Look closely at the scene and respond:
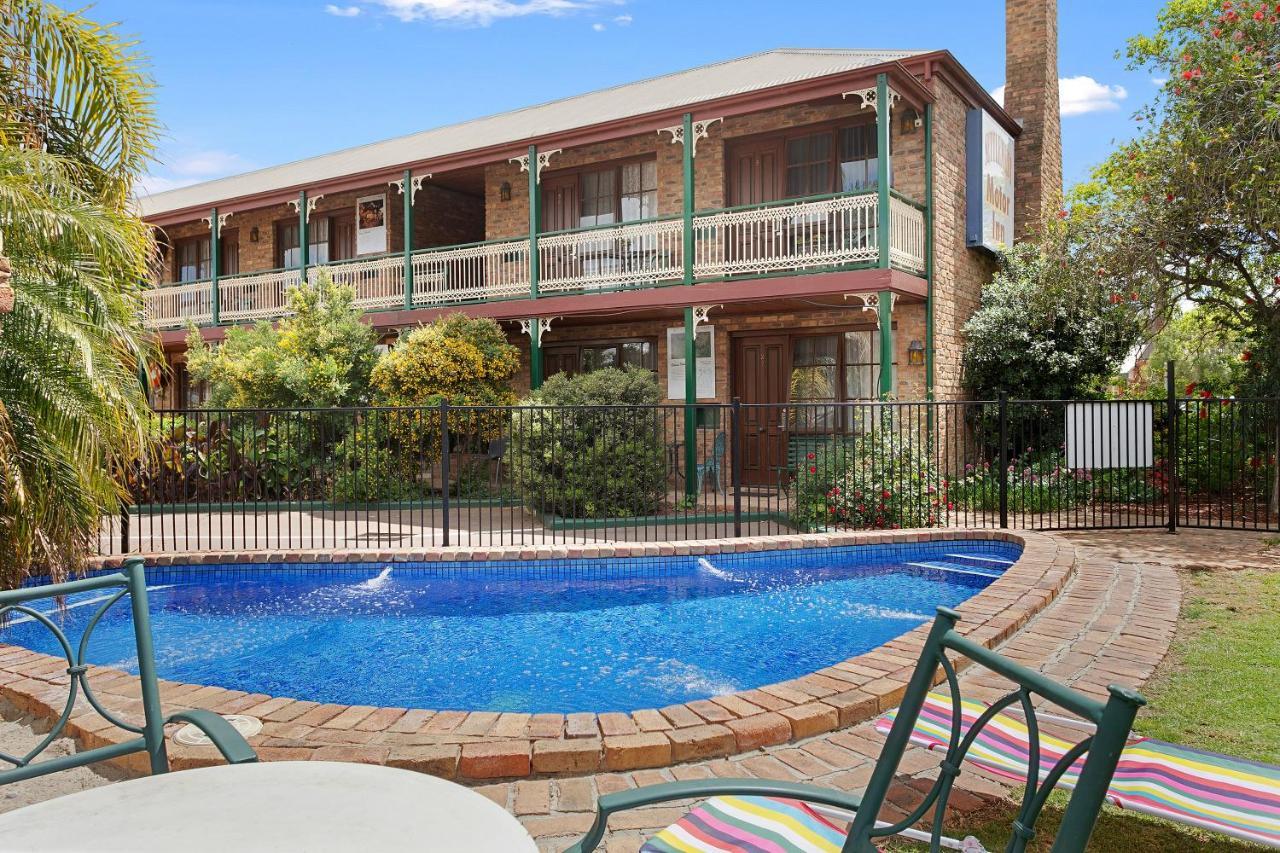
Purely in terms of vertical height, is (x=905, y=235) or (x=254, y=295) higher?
(x=254, y=295)

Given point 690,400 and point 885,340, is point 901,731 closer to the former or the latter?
point 885,340

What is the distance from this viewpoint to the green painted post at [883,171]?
38.3 ft

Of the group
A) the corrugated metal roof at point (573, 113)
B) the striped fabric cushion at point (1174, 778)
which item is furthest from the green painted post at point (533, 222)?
the striped fabric cushion at point (1174, 778)

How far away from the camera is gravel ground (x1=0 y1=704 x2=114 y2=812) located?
10.2 feet

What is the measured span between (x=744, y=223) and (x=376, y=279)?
7671mm

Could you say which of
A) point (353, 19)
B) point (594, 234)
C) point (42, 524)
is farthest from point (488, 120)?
point (42, 524)

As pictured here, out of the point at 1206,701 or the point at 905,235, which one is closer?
the point at 1206,701

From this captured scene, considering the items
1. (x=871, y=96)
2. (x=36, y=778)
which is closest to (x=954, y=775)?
(x=36, y=778)

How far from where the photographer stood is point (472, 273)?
1619 centimetres

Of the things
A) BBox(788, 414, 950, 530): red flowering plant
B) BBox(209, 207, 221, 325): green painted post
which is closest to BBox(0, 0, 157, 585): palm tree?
BBox(788, 414, 950, 530): red flowering plant

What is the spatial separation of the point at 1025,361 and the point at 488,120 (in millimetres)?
12903

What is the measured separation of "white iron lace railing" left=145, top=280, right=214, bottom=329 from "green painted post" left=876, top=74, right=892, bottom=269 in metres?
14.4

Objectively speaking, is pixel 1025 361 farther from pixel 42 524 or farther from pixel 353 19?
pixel 353 19

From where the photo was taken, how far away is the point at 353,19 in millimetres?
20266
